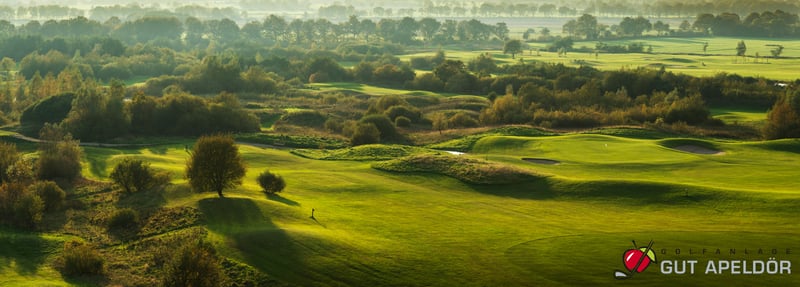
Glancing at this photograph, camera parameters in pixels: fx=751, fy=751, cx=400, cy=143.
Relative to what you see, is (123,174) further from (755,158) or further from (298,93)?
(298,93)

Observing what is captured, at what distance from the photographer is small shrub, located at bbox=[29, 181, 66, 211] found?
54.8m

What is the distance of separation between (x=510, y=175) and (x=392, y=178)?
10.2m

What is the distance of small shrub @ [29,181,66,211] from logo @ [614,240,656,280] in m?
40.3

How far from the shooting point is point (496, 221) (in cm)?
4909

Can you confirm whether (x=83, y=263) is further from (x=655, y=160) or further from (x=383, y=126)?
(x=383, y=126)

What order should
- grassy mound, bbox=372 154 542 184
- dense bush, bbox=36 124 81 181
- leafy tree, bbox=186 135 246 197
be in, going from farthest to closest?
dense bush, bbox=36 124 81 181 → grassy mound, bbox=372 154 542 184 → leafy tree, bbox=186 135 246 197

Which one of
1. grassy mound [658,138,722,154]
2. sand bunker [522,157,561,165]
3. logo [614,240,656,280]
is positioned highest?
logo [614,240,656,280]

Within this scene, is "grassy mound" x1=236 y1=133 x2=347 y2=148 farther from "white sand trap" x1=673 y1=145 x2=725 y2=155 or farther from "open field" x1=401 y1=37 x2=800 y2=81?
"open field" x1=401 y1=37 x2=800 y2=81

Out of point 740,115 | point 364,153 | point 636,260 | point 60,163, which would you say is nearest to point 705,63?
point 740,115

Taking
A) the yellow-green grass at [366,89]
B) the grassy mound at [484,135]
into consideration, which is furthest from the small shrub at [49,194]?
the yellow-green grass at [366,89]

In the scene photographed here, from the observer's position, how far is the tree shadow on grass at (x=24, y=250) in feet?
140

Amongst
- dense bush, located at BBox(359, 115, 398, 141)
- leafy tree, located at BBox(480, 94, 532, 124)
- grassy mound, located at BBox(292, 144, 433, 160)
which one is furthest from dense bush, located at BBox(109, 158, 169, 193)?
leafy tree, located at BBox(480, 94, 532, 124)

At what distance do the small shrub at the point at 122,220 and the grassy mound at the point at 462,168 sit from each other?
24364 millimetres

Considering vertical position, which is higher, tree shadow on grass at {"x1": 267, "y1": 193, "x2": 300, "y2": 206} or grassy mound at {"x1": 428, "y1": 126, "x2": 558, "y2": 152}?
tree shadow on grass at {"x1": 267, "y1": 193, "x2": 300, "y2": 206}
